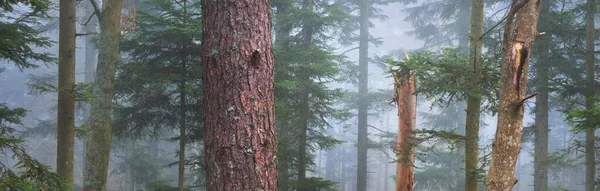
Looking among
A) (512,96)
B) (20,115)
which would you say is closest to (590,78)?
(512,96)

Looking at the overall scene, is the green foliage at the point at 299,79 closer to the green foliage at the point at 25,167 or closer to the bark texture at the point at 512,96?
the green foliage at the point at 25,167

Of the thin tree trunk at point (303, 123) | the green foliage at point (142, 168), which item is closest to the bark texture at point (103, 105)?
the thin tree trunk at point (303, 123)

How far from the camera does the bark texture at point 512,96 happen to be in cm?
707

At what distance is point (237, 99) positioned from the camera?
400 cm

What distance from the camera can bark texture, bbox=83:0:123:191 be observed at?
10508mm

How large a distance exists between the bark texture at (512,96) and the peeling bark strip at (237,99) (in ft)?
13.9

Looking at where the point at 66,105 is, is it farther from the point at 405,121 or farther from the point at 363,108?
the point at 363,108

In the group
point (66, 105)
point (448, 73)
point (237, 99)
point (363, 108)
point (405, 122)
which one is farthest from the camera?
point (363, 108)

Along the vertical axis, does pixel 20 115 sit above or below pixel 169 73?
below

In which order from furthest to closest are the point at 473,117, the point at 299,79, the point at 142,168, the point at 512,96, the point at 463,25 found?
the point at 463,25 → the point at 142,168 → the point at 299,79 → the point at 473,117 → the point at 512,96

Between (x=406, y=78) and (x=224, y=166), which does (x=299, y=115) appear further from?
(x=224, y=166)

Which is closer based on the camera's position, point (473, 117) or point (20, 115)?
point (20, 115)

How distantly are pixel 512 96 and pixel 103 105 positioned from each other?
25.6ft

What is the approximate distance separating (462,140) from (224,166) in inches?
229
